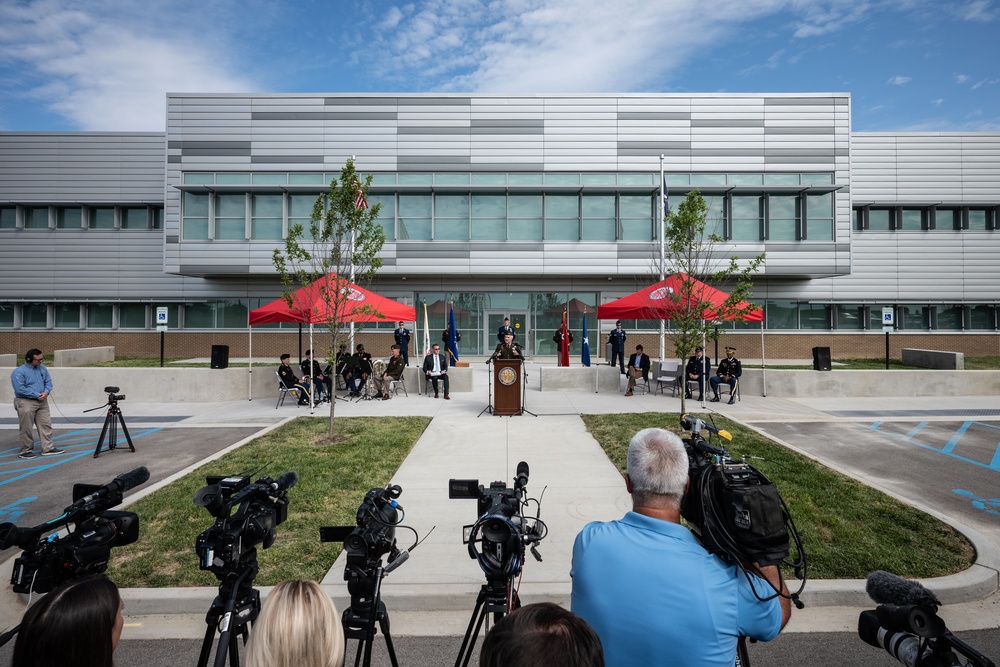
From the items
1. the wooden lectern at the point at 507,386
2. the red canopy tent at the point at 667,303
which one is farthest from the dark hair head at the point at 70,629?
the red canopy tent at the point at 667,303

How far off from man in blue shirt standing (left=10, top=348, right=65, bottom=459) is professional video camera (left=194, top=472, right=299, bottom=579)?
899 cm

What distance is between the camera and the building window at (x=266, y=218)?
26.2 m

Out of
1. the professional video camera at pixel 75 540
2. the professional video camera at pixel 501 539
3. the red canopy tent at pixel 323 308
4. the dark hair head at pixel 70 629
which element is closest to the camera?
the dark hair head at pixel 70 629

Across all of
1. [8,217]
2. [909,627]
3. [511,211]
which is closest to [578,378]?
[511,211]

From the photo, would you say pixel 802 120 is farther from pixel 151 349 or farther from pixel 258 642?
pixel 151 349

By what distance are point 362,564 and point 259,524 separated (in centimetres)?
64

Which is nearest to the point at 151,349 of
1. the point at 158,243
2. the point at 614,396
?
the point at 158,243

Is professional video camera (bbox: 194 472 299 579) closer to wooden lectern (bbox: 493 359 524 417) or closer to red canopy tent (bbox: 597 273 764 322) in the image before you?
wooden lectern (bbox: 493 359 524 417)

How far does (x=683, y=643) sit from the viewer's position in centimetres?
188

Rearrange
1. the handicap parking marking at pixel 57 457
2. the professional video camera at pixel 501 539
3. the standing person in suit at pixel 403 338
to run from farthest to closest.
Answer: the standing person in suit at pixel 403 338, the handicap parking marking at pixel 57 457, the professional video camera at pixel 501 539

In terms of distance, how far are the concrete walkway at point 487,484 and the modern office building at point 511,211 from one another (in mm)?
12704

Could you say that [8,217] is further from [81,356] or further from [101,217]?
[81,356]

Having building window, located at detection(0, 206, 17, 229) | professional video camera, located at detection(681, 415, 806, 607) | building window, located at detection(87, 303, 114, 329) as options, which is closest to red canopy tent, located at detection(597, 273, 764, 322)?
professional video camera, located at detection(681, 415, 806, 607)

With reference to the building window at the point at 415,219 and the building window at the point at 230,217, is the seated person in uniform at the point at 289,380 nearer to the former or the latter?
the building window at the point at 415,219
